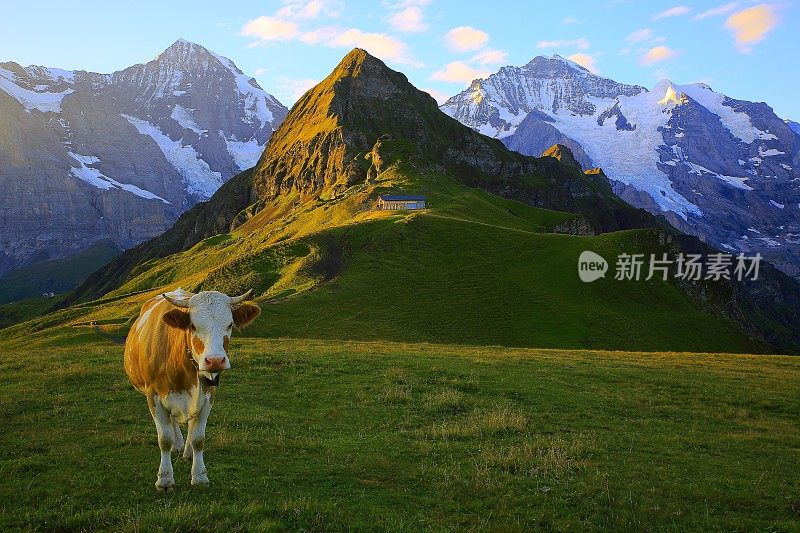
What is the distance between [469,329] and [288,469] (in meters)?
59.8

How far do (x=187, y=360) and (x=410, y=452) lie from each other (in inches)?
274

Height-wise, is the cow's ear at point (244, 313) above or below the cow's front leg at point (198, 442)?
above

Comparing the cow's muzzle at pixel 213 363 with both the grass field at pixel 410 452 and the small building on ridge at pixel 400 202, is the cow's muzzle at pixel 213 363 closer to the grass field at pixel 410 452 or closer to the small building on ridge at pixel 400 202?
the grass field at pixel 410 452

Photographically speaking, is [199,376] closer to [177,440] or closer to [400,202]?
[177,440]

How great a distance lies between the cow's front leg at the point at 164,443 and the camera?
40.4ft

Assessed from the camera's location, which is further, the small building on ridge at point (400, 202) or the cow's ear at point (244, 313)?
the small building on ridge at point (400, 202)

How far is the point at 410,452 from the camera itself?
52.9ft

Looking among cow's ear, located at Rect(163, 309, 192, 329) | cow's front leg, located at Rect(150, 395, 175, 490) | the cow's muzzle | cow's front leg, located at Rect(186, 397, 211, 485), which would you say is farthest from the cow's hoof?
cow's ear, located at Rect(163, 309, 192, 329)

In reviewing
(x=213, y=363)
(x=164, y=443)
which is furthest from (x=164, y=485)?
(x=213, y=363)

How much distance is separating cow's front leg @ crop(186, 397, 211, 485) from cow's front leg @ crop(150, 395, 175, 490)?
0.46 meters

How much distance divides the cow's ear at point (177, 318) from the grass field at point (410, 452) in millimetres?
3424

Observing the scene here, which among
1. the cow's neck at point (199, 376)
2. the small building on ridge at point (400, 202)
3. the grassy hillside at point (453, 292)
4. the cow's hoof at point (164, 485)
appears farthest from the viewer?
the small building on ridge at point (400, 202)

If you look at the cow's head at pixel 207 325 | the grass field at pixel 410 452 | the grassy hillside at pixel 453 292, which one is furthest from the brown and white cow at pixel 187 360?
the grassy hillside at pixel 453 292

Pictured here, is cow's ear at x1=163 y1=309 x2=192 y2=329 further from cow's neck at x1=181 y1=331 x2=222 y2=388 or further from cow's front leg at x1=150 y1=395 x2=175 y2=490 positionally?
cow's front leg at x1=150 y1=395 x2=175 y2=490
